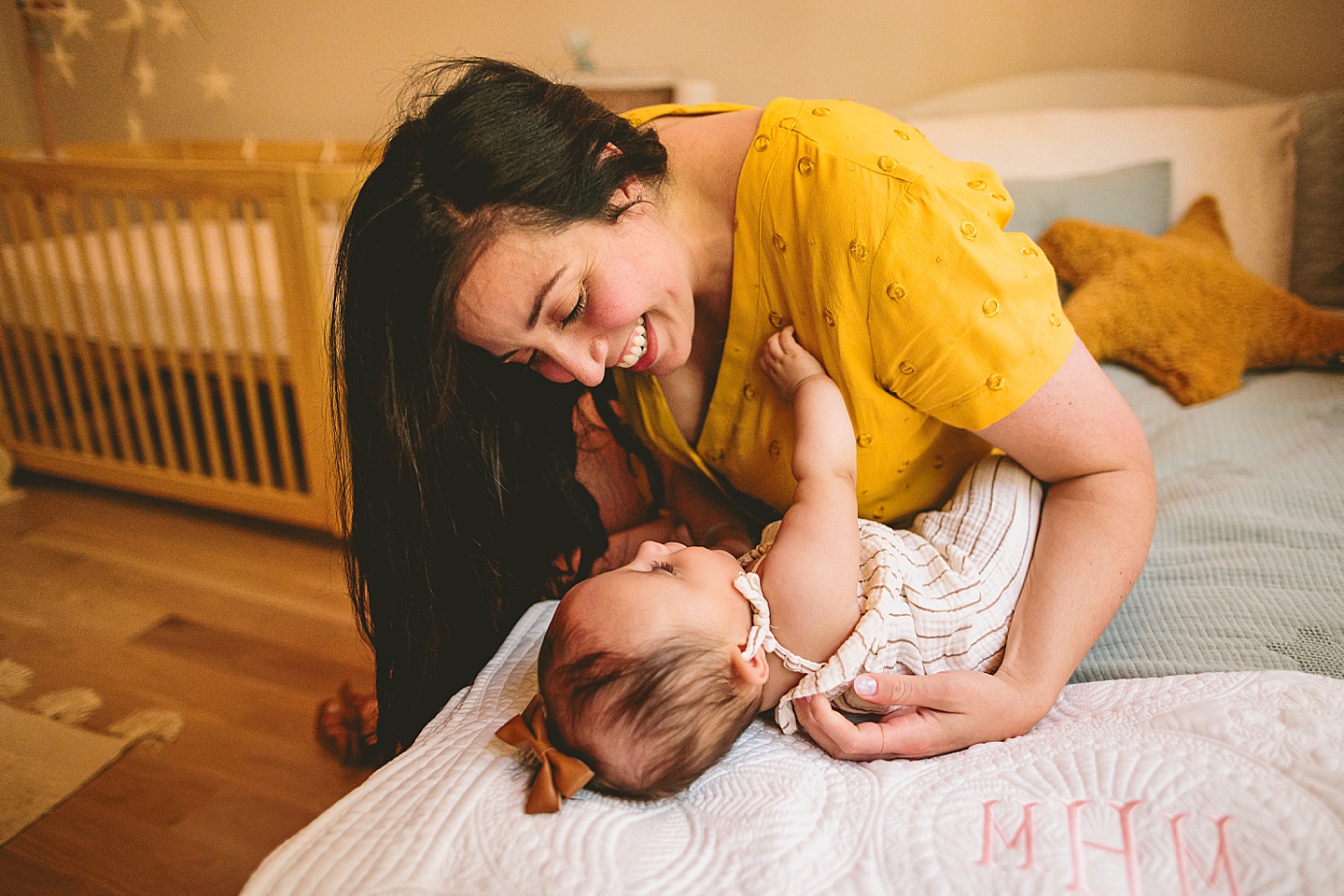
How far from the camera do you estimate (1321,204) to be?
1756mm

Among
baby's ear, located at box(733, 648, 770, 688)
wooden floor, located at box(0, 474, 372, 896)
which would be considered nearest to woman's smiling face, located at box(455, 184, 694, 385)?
baby's ear, located at box(733, 648, 770, 688)

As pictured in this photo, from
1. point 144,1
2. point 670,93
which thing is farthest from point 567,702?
point 144,1

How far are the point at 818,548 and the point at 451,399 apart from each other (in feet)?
1.52

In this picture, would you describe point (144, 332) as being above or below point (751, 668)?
below

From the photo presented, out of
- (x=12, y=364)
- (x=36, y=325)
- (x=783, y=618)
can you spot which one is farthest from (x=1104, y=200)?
(x=12, y=364)

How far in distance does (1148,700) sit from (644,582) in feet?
1.62

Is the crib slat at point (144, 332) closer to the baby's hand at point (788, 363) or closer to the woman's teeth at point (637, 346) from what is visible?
the woman's teeth at point (637, 346)

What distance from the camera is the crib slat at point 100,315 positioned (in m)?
2.17

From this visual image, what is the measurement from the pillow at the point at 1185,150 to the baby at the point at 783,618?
130 cm

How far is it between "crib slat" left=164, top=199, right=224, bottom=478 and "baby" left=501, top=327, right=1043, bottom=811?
176 cm

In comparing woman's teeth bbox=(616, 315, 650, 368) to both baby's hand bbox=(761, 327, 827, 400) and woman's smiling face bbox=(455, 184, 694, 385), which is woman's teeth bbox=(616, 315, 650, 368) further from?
baby's hand bbox=(761, 327, 827, 400)

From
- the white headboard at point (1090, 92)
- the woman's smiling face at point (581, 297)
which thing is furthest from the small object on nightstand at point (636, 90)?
the woman's smiling face at point (581, 297)

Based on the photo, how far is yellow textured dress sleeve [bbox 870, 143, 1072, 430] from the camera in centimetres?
83

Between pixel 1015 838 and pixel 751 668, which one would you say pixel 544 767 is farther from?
pixel 1015 838
